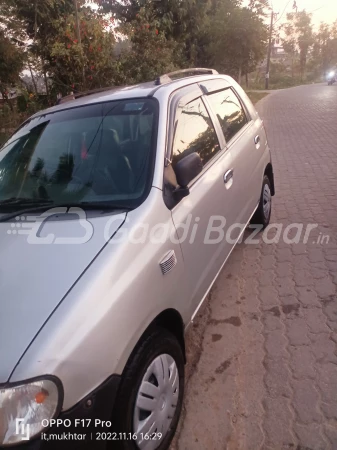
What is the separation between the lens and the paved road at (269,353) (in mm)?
2186

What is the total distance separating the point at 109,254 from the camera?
1.84 m

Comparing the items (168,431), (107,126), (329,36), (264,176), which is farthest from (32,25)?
(329,36)

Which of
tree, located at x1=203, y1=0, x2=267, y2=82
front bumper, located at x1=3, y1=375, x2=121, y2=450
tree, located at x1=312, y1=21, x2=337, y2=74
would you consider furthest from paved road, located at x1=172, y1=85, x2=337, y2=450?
tree, located at x1=312, y1=21, x2=337, y2=74

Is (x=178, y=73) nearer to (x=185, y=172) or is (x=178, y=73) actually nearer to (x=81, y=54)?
(x=185, y=172)

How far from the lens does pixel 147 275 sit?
1924 millimetres

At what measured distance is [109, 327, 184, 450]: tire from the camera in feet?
5.55

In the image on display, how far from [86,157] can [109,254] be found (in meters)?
0.98

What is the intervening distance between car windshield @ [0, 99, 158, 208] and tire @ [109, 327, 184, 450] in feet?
2.52

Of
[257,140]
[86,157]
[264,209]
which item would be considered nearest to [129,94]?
[86,157]

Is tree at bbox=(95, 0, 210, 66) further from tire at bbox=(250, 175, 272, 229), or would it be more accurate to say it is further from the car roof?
the car roof

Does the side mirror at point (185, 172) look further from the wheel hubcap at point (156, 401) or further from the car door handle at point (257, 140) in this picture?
the car door handle at point (257, 140)

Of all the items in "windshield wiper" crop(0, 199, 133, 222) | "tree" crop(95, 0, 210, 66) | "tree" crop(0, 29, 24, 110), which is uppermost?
"tree" crop(95, 0, 210, 66)

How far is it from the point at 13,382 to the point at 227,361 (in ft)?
5.58

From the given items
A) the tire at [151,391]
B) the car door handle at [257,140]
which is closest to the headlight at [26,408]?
the tire at [151,391]
